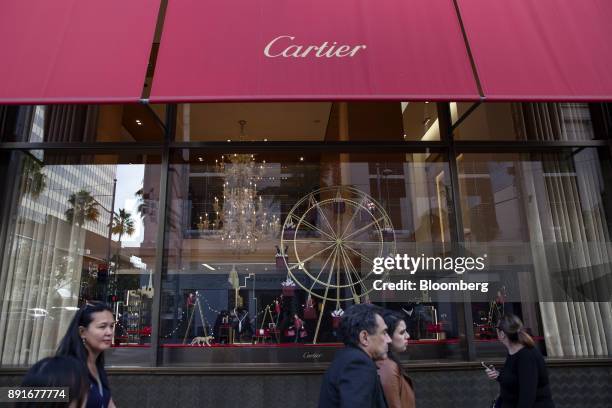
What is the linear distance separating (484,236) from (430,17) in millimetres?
2439

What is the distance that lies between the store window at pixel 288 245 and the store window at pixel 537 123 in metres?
0.71

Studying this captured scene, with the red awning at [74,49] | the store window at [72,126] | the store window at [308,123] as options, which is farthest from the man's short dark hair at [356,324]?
the store window at [72,126]

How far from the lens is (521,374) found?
295cm

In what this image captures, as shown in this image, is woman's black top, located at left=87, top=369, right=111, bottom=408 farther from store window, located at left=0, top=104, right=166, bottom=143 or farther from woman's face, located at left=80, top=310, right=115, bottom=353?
store window, located at left=0, top=104, right=166, bottom=143

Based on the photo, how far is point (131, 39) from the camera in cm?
388

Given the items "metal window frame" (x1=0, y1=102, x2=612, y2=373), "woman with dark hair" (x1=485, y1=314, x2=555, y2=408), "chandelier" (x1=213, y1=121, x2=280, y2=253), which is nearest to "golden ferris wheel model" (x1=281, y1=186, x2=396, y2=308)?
"chandelier" (x1=213, y1=121, x2=280, y2=253)

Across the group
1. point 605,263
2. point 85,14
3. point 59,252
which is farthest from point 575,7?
point 59,252

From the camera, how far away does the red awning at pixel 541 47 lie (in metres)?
3.71

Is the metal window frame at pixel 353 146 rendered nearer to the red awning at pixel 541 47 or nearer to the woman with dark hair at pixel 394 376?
the red awning at pixel 541 47

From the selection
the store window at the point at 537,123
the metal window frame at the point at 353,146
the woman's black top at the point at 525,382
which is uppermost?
the store window at the point at 537,123

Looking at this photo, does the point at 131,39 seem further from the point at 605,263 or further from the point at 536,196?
the point at 605,263

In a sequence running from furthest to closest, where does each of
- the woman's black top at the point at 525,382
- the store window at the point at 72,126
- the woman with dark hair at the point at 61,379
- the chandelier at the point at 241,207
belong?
1. the chandelier at the point at 241,207
2. the store window at the point at 72,126
3. the woman's black top at the point at 525,382
4. the woman with dark hair at the point at 61,379

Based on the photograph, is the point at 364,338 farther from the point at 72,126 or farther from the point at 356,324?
the point at 72,126

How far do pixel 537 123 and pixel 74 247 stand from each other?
5.52 metres
